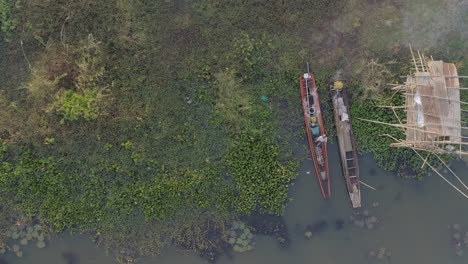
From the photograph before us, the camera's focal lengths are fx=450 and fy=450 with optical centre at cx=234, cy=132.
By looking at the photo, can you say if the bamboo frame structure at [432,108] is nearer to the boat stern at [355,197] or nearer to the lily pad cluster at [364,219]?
the boat stern at [355,197]

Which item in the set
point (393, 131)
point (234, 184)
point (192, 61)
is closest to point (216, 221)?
point (234, 184)

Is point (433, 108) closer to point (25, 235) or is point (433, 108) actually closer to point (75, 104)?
point (75, 104)

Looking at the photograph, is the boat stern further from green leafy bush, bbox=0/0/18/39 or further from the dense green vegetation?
green leafy bush, bbox=0/0/18/39

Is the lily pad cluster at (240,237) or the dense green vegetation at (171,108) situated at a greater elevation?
the dense green vegetation at (171,108)

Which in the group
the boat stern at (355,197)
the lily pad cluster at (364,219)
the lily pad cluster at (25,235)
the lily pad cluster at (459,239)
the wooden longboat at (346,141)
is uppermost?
the wooden longboat at (346,141)

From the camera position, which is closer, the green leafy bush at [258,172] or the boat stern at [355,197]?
the green leafy bush at [258,172]

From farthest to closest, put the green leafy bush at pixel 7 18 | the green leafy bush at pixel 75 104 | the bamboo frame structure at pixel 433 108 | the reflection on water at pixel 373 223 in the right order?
1. the reflection on water at pixel 373 223
2. the green leafy bush at pixel 7 18
3. the green leafy bush at pixel 75 104
4. the bamboo frame structure at pixel 433 108

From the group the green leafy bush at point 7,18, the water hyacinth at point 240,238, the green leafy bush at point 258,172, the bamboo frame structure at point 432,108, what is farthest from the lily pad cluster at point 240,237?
the green leafy bush at point 7,18
